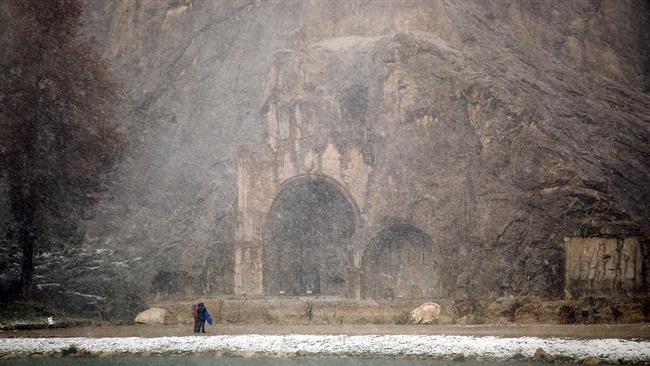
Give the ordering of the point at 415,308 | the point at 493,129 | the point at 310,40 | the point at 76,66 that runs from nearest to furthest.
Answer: the point at 415,308 < the point at 493,129 < the point at 76,66 < the point at 310,40

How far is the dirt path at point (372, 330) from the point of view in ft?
74.0

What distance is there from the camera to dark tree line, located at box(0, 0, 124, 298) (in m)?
32.5

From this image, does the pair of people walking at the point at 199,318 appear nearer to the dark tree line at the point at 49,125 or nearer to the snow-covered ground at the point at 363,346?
the snow-covered ground at the point at 363,346

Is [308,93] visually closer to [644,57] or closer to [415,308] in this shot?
[415,308]

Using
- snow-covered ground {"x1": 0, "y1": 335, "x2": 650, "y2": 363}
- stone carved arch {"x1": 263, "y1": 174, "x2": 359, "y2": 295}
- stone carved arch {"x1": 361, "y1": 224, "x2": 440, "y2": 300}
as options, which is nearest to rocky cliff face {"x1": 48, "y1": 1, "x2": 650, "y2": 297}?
stone carved arch {"x1": 361, "y1": 224, "x2": 440, "y2": 300}

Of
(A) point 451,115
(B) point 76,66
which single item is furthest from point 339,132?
(B) point 76,66

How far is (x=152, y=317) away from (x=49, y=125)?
9137mm

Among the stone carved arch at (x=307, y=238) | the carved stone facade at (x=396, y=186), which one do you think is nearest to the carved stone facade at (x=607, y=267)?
the carved stone facade at (x=396, y=186)

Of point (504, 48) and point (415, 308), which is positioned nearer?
point (415, 308)

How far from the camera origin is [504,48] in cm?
3547

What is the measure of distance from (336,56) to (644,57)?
42.2ft

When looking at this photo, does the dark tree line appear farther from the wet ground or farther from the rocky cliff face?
the wet ground

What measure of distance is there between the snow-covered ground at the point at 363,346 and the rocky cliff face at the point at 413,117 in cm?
785

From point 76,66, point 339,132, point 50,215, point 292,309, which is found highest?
point 76,66
